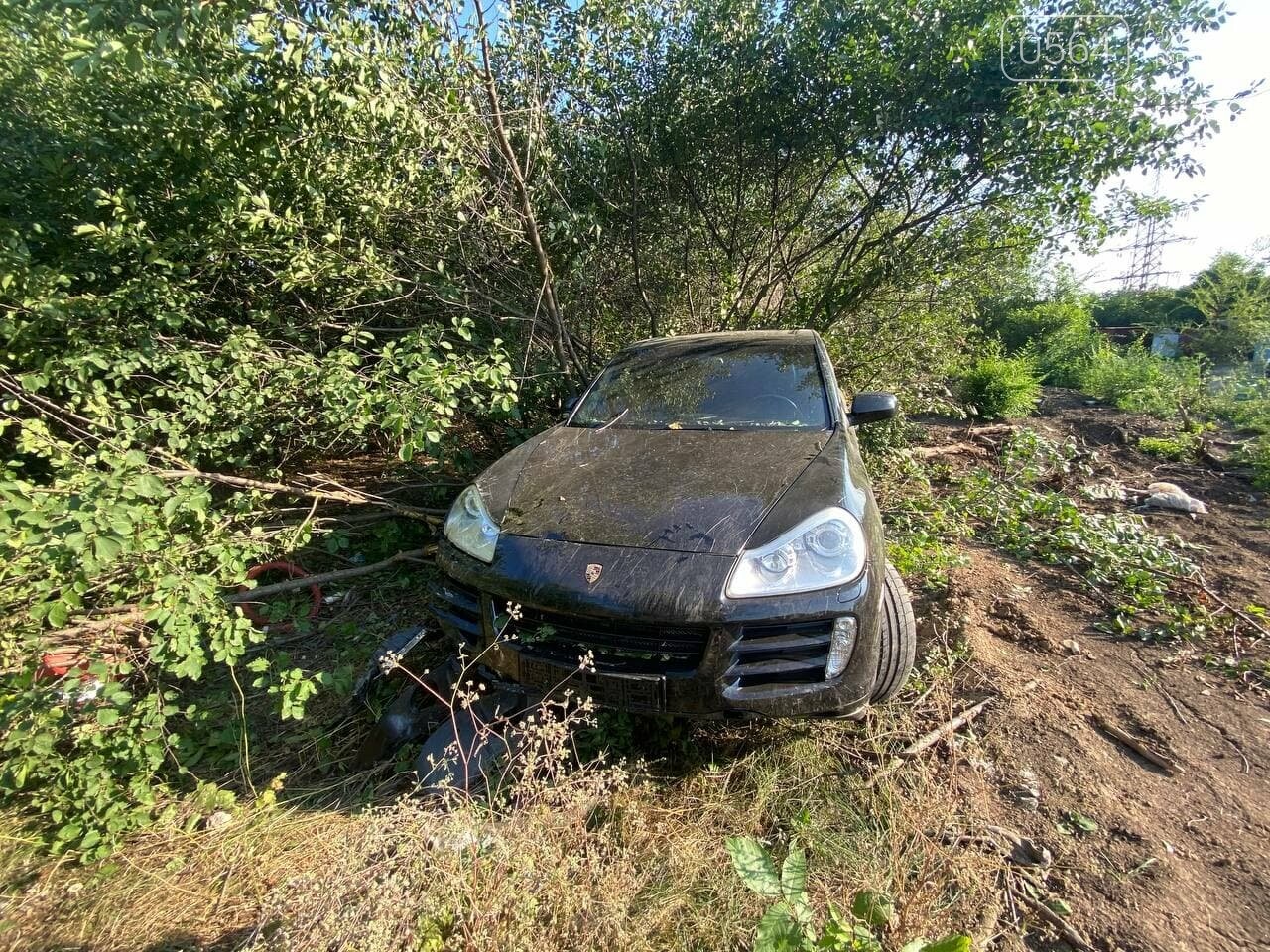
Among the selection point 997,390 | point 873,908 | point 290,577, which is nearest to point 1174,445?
point 997,390

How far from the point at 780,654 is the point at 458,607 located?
120 cm

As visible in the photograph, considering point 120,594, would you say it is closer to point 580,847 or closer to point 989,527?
point 580,847

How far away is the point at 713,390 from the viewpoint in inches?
112

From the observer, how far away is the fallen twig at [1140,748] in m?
2.03

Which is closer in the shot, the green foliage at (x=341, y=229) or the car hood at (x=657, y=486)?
the car hood at (x=657, y=486)

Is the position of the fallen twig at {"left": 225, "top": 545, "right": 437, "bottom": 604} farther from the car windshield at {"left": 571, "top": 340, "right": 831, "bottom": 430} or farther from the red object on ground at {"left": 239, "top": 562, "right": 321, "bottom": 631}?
the car windshield at {"left": 571, "top": 340, "right": 831, "bottom": 430}

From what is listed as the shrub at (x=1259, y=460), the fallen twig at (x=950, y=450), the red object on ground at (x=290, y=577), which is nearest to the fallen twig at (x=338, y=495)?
the red object on ground at (x=290, y=577)

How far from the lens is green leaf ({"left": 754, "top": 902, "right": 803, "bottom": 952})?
1202 millimetres

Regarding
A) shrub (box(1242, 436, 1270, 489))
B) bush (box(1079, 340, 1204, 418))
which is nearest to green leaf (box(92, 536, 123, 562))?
shrub (box(1242, 436, 1270, 489))

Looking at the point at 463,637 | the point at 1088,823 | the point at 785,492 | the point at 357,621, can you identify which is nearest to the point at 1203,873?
the point at 1088,823

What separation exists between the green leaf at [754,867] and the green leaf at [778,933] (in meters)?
0.09

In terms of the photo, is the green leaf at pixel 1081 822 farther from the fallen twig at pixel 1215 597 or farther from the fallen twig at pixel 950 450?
the fallen twig at pixel 950 450

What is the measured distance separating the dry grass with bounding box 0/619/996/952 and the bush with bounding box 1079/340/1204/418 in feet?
31.8

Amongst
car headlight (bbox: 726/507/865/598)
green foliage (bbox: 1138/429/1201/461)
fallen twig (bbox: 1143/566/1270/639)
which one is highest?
car headlight (bbox: 726/507/865/598)
